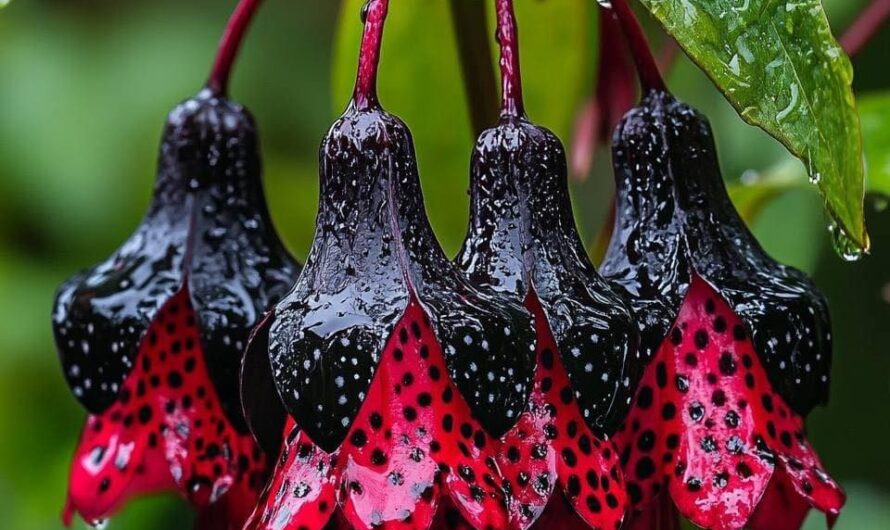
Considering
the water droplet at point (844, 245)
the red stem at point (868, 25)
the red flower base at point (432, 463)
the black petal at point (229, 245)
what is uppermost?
the red stem at point (868, 25)

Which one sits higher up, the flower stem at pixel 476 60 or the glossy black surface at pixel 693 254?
the flower stem at pixel 476 60

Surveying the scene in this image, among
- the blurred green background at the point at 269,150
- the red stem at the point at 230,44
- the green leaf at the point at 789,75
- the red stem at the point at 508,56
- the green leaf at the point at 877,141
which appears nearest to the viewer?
the green leaf at the point at 789,75

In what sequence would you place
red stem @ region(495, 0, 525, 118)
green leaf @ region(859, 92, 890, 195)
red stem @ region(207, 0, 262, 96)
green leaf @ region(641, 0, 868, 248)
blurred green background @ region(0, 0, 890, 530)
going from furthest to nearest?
1. blurred green background @ region(0, 0, 890, 530)
2. green leaf @ region(859, 92, 890, 195)
3. red stem @ region(207, 0, 262, 96)
4. red stem @ region(495, 0, 525, 118)
5. green leaf @ region(641, 0, 868, 248)

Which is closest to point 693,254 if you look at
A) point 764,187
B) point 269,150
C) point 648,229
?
point 648,229

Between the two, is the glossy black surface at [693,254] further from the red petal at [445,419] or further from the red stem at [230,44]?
the red stem at [230,44]

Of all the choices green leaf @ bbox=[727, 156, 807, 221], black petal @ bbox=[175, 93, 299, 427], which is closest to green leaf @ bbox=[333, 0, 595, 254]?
green leaf @ bbox=[727, 156, 807, 221]

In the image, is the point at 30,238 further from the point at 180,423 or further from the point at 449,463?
the point at 449,463

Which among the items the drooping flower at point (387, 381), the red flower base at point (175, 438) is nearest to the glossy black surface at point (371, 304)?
the drooping flower at point (387, 381)

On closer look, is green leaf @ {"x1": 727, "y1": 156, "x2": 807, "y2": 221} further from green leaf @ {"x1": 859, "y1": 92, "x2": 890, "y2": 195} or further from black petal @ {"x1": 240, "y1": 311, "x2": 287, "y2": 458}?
black petal @ {"x1": 240, "y1": 311, "x2": 287, "y2": 458}
